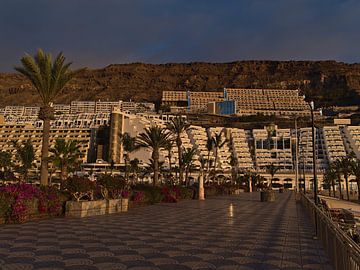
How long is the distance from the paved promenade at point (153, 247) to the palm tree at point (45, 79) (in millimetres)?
7698

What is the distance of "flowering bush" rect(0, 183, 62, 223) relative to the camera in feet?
42.3

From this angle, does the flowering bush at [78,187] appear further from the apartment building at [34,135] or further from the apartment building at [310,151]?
the apartment building at [310,151]

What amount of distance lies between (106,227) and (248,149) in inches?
5071

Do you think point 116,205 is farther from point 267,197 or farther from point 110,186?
point 267,197

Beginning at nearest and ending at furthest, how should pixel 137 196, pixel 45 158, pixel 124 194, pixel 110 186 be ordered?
pixel 110 186, pixel 45 158, pixel 124 194, pixel 137 196

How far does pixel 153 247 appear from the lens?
9.06 m

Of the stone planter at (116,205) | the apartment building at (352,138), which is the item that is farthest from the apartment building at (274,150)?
the stone planter at (116,205)

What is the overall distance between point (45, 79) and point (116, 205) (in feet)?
24.7

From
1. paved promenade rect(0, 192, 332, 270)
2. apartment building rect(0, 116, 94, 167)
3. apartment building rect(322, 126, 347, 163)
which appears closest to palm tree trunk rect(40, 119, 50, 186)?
paved promenade rect(0, 192, 332, 270)

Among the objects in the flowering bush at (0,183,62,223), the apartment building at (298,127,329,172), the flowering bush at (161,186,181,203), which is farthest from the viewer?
the apartment building at (298,127,329,172)

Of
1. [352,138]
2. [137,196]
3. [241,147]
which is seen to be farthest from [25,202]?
[352,138]

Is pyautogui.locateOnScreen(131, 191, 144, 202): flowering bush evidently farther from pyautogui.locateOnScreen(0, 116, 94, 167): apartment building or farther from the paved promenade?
pyautogui.locateOnScreen(0, 116, 94, 167): apartment building

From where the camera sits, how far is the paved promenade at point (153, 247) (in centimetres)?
723

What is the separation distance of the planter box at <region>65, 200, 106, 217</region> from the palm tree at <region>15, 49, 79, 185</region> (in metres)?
4.44
